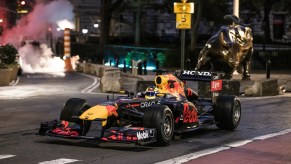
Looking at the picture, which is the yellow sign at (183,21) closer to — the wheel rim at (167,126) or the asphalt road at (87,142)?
the asphalt road at (87,142)

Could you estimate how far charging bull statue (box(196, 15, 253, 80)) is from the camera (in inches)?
970

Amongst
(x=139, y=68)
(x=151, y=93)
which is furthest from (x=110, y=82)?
(x=151, y=93)

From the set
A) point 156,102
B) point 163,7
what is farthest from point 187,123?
point 163,7

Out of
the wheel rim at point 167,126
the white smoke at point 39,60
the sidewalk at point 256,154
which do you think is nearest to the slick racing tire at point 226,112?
the sidewalk at point 256,154

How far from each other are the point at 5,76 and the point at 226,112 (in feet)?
50.3

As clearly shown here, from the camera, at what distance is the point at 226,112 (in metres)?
13.4

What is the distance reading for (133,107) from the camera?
1174 centimetres

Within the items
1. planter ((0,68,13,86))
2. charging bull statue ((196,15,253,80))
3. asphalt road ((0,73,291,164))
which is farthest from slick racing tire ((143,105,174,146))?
planter ((0,68,13,86))

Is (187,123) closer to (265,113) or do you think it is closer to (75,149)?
(75,149)

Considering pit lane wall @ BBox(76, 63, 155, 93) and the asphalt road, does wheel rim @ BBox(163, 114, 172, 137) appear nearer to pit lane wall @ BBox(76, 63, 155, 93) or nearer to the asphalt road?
the asphalt road

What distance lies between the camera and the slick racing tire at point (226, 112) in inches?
526

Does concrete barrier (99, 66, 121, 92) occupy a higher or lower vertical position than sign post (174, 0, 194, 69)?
lower

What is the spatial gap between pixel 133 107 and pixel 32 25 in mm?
34868

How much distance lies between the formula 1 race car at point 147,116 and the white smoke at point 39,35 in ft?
87.7
